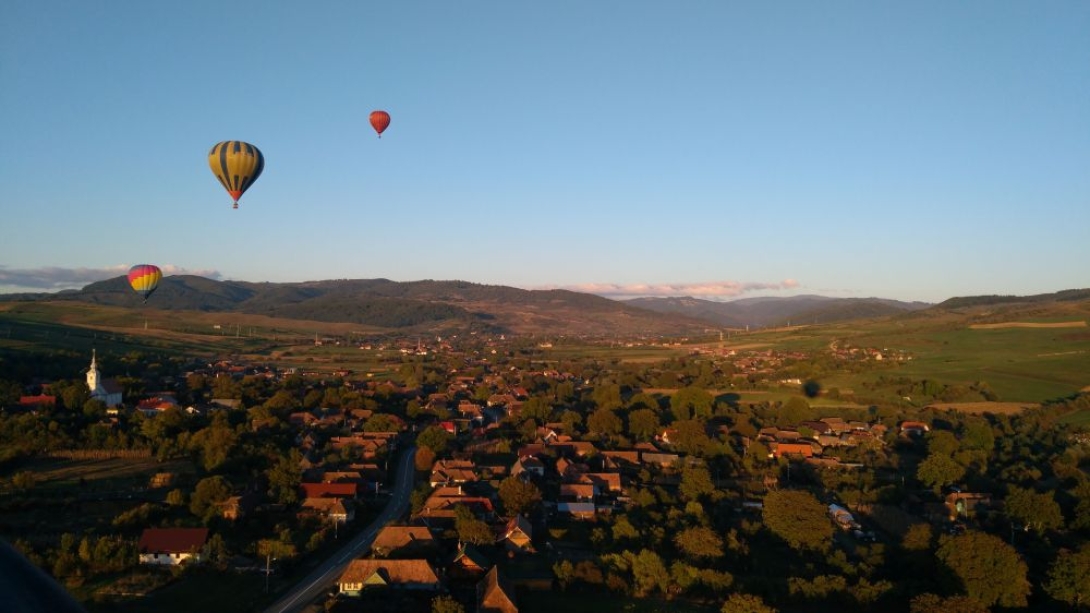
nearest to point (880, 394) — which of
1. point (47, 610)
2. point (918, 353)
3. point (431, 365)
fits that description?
point (918, 353)

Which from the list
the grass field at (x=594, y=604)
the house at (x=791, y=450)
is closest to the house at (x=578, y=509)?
the grass field at (x=594, y=604)

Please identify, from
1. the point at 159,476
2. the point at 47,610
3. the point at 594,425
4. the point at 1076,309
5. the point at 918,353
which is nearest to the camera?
the point at 47,610

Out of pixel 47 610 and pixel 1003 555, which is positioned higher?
pixel 47 610

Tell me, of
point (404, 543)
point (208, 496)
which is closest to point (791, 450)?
point (404, 543)

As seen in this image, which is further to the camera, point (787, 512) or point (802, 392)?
point (802, 392)

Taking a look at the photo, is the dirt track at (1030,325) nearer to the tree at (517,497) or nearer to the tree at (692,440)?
the tree at (692,440)

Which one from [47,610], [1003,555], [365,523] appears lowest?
[365,523]

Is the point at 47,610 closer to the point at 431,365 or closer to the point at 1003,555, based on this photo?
the point at 1003,555
